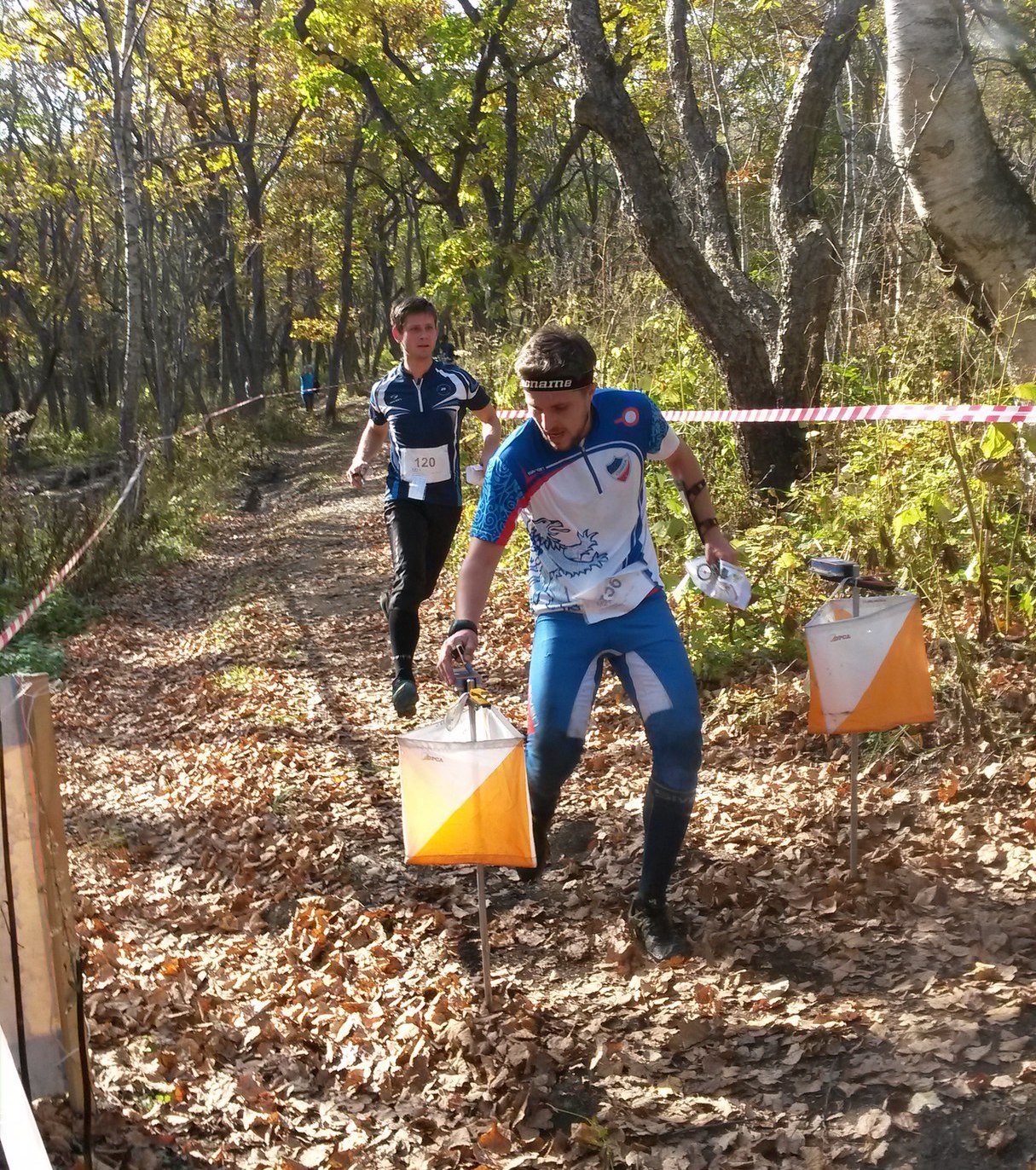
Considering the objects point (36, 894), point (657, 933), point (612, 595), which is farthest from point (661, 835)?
point (36, 894)

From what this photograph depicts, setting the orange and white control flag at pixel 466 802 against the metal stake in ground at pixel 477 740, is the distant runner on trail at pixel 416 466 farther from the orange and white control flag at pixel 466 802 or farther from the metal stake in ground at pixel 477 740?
the orange and white control flag at pixel 466 802

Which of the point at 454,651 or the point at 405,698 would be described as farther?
the point at 405,698

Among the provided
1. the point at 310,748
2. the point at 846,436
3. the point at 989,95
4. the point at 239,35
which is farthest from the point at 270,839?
the point at 239,35

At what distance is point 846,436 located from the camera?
7051mm

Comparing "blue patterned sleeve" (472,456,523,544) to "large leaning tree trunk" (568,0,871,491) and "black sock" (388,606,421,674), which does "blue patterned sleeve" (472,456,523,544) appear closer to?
"black sock" (388,606,421,674)

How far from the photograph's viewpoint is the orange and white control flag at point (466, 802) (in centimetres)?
328

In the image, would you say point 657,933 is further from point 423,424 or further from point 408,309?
point 408,309

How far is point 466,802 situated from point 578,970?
3.74ft

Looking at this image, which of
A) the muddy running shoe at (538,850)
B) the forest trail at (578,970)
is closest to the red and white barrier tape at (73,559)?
the forest trail at (578,970)

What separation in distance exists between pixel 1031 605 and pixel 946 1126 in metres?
2.78

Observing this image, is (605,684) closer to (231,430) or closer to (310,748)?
(310,748)

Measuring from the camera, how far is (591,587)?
12.3 ft

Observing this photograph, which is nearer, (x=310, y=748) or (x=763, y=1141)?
(x=763, y=1141)

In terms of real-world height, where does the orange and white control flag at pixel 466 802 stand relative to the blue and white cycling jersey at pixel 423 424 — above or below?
below
